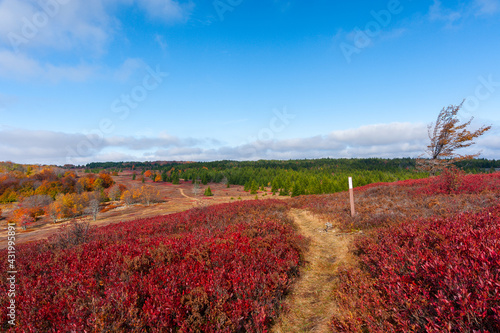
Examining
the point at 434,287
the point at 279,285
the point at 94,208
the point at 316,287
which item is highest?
the point at 434,287

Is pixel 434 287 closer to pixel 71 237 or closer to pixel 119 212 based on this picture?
pixel 71 237

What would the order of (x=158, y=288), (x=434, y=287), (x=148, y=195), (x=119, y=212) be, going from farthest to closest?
(x=148, y=195) < (x=119, y=212) < (x=158, y=288) < (x=434, y=287)

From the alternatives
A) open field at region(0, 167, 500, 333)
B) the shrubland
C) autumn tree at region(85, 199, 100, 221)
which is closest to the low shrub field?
open field at region(0, 167, 500, 333)

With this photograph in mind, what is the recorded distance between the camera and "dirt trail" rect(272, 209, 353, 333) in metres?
3.64

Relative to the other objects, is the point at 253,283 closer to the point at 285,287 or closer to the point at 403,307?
the point at 285,287

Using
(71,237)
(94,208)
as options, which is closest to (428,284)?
(71,237)

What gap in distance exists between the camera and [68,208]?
141 ft

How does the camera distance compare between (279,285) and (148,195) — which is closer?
(279,285)

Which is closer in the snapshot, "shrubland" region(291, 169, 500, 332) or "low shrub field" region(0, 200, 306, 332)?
"shrubland" region(291, 169, 500, 332)

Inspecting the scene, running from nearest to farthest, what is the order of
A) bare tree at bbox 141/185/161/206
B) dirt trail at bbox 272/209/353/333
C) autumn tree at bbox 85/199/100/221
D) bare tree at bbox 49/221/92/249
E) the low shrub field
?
the low shrub field
dirt trail at bbox 272/209/353/333
bare tree at bbox 49/221/92/249
autumn tree at bbox 85/199/100/221
bare tree at bbox 141/185/161/206

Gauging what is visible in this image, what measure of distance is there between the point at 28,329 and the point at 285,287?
416 centimetres

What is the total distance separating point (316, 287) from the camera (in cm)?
486

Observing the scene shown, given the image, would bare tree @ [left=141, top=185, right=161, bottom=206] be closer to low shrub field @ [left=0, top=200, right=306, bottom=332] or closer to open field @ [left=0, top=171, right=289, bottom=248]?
open field @ [left=0, top=171, right=289, bottom=248]

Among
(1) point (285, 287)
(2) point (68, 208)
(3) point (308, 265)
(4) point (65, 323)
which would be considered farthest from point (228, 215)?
(2) point (68, 208)
